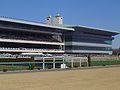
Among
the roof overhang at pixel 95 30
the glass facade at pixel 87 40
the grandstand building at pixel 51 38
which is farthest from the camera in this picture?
the glass facade at pixel 87 40

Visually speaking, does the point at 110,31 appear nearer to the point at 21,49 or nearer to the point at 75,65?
the point at 21,49

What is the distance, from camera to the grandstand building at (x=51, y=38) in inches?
3396

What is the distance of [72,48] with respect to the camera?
11256 centimetres

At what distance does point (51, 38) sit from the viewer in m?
106

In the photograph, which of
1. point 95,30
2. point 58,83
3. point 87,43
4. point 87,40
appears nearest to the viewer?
point 58,83

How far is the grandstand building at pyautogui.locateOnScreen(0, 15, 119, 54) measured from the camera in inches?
3396

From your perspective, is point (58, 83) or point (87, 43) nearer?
point (58, 83)

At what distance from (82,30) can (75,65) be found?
241 ft

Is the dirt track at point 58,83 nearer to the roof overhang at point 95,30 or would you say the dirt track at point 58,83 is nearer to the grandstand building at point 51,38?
the grandstand building at point 51,38

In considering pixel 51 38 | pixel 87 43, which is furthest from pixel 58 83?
pixel 87 43

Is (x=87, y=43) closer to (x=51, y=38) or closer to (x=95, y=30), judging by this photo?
(x=95, y=30)

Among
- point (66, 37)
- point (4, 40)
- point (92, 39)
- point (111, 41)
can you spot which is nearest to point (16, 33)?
point (4, 40)

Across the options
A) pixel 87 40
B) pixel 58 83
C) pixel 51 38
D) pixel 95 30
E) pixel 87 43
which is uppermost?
pixel 95 30

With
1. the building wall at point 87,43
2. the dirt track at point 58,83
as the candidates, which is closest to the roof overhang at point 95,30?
the building wall at point 87,43
